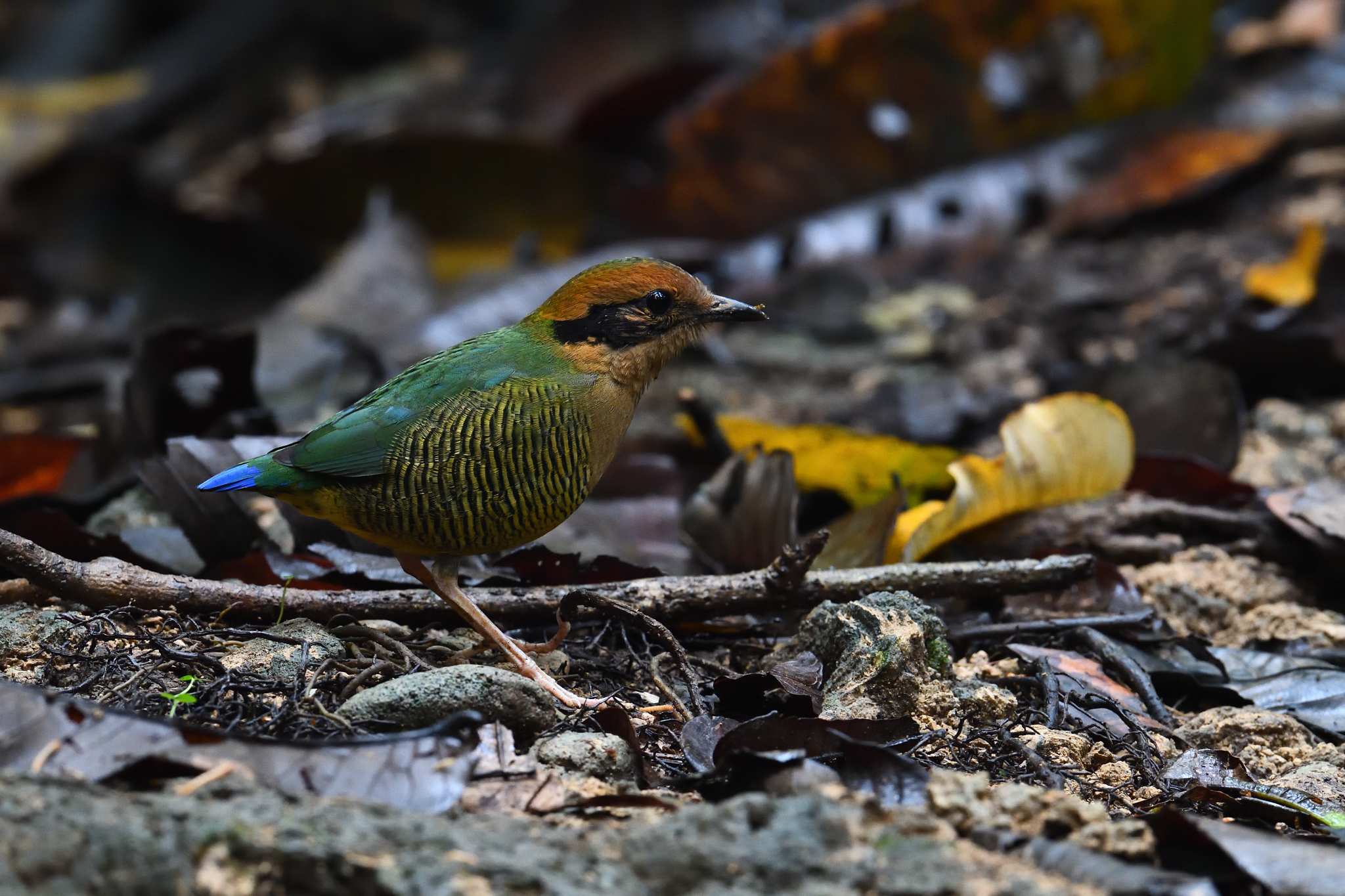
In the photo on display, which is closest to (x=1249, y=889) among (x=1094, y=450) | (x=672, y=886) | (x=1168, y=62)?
(x=672, y=886)

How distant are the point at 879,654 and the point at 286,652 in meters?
1.32

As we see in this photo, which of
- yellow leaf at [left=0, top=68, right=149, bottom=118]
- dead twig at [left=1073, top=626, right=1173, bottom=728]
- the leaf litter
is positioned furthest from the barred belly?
yellow leaf at [left=0, top=68, right=149, bottom=118]

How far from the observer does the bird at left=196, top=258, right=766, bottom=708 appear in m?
3.45

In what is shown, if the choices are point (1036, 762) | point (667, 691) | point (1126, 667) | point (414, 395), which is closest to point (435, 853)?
point (667, 691)

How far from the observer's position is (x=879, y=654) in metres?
3.18

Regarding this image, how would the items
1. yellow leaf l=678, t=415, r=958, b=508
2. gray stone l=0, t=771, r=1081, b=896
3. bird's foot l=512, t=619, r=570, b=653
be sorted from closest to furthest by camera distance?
gray stone l=0, t=771, r=1081, b=896 < bird's foot l=512, t=619, r=570, b=653 < yellow leaf l=678, t=415, r=958, b=508

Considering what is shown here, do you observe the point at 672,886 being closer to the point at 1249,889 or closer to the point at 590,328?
the point at 1249,889

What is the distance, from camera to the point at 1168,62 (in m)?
7.61

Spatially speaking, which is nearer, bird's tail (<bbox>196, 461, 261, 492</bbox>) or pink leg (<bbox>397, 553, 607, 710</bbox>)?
pink leg (<bbox>397, 553, 607, 710</bbox>)

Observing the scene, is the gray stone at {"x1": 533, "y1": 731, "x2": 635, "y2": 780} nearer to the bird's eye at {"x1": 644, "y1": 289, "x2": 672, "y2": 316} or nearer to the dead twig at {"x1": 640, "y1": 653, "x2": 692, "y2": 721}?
the dead twig at {"x1": 640, "y1": 653, "x2": 692, "y2": 721}

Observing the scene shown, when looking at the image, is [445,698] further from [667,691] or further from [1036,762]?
[1036,762]

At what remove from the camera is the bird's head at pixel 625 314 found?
3.78 m

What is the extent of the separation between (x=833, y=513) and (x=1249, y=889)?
7.68 feet

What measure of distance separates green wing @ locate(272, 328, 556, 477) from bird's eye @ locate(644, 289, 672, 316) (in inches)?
12.8
